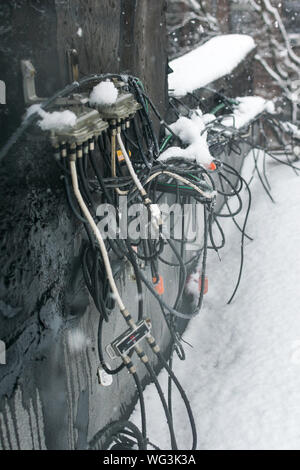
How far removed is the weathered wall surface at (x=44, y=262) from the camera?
1.56 metres

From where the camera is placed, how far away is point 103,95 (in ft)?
6.20

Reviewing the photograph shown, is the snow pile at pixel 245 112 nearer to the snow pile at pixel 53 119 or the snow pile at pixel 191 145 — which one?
the snow pile at pixel 191 145

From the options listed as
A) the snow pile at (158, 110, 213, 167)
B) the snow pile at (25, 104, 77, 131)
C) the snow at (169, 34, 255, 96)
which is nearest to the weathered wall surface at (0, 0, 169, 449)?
the snow pile at (25, 104, 77, 131)

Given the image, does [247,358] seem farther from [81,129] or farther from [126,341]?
[81,129]

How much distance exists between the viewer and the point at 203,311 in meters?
3.93

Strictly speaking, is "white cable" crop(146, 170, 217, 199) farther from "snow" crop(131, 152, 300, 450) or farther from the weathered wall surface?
"snow" crop(131, 152, 300, 450)

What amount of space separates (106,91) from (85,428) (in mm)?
1489

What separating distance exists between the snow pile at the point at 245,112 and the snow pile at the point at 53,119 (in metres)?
3.04

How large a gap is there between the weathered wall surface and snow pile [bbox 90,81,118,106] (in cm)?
14

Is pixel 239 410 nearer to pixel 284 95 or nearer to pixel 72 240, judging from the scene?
pixel 72 240

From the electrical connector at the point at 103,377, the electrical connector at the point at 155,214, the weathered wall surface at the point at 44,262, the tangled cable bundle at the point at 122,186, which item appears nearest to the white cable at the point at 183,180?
the tangled cable bundle at the point at 122,186

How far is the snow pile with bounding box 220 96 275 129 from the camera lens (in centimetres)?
459

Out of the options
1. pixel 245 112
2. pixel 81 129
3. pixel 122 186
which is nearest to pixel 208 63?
pixel 245 112
